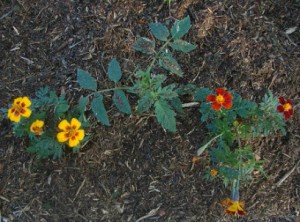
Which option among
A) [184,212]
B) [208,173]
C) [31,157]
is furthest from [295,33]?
[31,157]

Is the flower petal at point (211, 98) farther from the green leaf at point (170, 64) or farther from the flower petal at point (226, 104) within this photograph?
the green leaf at point (170, 64)

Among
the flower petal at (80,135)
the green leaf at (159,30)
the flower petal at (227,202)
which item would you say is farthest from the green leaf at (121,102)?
the flower petal at (227,202)

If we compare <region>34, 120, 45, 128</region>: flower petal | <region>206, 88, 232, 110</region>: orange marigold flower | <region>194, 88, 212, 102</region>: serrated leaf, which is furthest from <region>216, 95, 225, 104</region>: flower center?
<region>34, 120, 45, 128</region>: flower petal

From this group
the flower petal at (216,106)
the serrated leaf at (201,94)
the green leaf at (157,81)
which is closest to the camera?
the flower petal at (216,106)

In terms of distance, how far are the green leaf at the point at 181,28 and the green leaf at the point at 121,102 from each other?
421mm

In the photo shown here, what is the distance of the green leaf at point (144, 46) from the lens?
2.84 m

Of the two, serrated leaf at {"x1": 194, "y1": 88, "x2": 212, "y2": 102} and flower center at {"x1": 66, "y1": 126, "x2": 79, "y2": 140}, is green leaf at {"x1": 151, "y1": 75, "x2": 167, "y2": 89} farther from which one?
flower center at {"x1": 66, "y1": 126, "x2": 79, "y2": 140}

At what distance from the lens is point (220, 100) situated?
2557 millimetres

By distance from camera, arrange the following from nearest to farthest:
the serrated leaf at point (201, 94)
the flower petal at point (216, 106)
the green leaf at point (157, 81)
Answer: the flower petal at point (216, 106), the green leaf at point (157, 81), the serrated leaf at point (201, 94)

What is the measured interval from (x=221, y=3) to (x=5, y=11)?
127 centimetres

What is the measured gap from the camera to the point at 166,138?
287cm

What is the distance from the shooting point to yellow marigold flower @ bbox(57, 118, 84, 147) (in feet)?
8.46

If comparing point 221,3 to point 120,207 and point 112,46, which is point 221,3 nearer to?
point 112,46

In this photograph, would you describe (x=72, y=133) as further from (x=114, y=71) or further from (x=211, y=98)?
(x=211, y=98)
